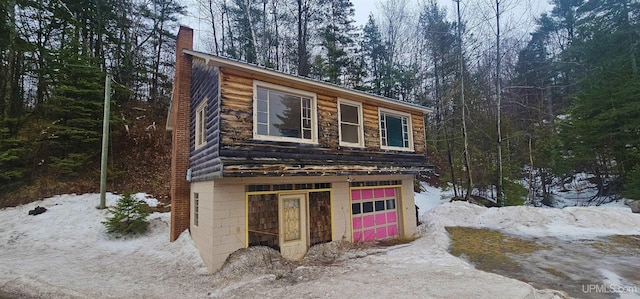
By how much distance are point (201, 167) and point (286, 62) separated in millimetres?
18299

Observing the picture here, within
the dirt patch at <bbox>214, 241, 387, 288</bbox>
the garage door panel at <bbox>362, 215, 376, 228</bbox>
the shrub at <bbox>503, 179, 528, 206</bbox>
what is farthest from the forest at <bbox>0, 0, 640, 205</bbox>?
the dirt patch at <bbox>214, 241, 387, 288</bbox>

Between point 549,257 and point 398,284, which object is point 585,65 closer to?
point 549,257

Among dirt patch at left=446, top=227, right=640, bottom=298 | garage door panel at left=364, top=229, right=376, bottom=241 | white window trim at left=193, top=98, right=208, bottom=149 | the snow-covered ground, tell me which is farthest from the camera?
garage door panel at left=364, top=229, right=376, bottom=241

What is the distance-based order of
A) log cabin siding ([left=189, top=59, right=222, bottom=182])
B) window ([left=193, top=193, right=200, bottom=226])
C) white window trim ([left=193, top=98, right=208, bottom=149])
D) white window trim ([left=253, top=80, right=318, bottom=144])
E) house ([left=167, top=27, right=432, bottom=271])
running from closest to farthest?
log cabin siding ([left=189, top=59, right=222, bottom=182]) < house ([left=167, top=27, right=432, bottom=271]) < white window trim ([left=253, top=80, right=318, bottom=144]) < white window trim ([left=193, top=98, right=208, bottom=149]) < window ([left=193, top=193, right=200, bottom=226])

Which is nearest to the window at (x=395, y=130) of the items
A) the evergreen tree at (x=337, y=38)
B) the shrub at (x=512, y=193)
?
the shrub at (x=512, y=193)

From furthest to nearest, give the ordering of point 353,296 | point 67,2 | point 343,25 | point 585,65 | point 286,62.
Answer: point 286,62 < point 343,25 < point 585,65 < point 67,2 < point 353,296

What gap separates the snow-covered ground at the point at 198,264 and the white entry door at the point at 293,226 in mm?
1066

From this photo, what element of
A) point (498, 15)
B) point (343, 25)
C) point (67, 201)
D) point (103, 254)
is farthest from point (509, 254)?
point (343, 25)

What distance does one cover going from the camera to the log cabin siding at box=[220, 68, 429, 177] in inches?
265

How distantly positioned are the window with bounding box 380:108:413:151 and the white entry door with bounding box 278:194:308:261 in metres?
3.96

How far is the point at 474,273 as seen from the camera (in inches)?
232

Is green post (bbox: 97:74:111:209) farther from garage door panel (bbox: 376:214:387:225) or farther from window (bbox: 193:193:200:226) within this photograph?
garage door panel (bbox: 376:214:387:225)

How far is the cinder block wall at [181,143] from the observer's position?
9.75m

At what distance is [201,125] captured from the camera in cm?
902
